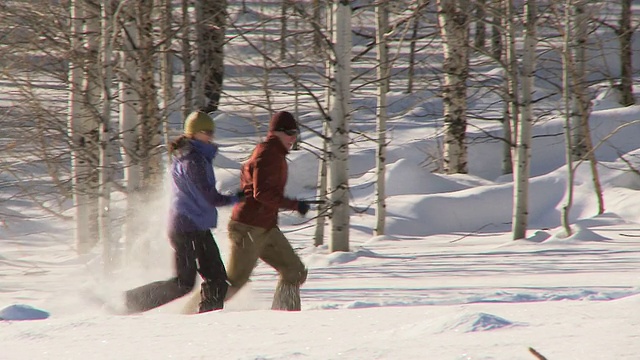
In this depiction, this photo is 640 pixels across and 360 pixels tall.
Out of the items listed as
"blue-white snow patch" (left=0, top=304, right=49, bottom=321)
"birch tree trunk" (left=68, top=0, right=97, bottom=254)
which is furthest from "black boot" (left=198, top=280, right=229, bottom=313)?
"birch tree trunk" (left=68, top=0, right=97, bottom=254)

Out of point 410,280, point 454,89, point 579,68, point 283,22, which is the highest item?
point 283,22

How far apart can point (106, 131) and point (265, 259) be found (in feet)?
14.3

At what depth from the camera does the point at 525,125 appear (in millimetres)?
Answer: 11055

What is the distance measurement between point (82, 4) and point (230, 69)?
84.6ft

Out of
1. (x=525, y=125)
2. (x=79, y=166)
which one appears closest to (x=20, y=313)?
(x=79, y=166)

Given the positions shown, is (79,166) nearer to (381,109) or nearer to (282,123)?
(381,109)

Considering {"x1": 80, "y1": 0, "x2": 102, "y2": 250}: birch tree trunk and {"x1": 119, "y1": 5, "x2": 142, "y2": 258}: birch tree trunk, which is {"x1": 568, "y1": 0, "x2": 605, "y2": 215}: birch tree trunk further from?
{"x1": 80, "y1": 0, "x2": 102, "y2": 250}: birch tree trunk

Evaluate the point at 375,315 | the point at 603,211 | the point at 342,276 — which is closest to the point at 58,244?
the point at 342,276

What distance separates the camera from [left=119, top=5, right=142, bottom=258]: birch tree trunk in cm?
1034

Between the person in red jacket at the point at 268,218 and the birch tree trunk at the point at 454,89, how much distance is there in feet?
26.9

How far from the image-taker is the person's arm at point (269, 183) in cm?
549

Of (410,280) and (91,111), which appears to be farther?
(91,111)

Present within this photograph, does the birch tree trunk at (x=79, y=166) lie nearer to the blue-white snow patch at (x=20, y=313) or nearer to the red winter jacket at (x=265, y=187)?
the blue-white snow patch at (x=20, y=313)

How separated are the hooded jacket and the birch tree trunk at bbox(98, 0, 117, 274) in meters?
3.93
